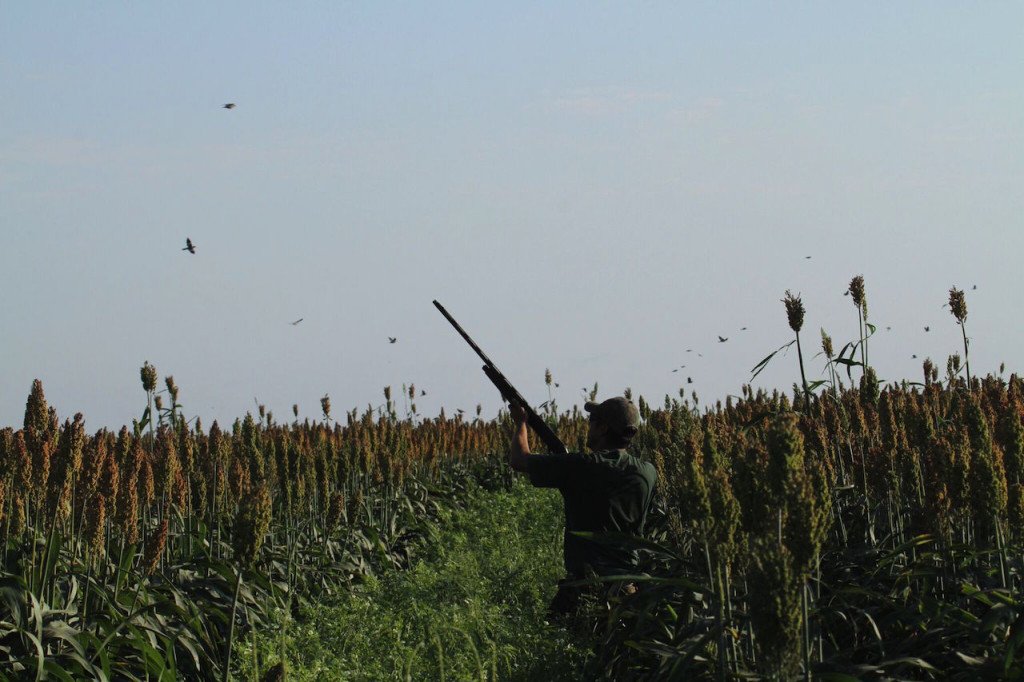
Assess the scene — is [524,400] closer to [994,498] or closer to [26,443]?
[26,443]

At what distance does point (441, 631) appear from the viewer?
249 inches

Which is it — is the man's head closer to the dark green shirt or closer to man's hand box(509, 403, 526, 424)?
the dark green shirt

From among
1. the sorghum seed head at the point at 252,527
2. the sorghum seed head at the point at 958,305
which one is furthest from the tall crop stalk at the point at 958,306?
the sorghum seed head at the point at 252,527

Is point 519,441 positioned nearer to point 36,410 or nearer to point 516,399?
point 516,399

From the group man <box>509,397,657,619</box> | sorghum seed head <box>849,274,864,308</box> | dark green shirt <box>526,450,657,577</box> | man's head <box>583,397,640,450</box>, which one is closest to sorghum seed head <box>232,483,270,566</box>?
dark green shirt <box>526,450,657,577</box>

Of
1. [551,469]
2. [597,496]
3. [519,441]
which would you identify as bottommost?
[597,496]

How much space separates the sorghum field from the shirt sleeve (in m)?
0.64

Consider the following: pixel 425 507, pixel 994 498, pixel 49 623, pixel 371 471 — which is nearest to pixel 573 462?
pixel 994 498

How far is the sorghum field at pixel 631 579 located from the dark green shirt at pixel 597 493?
0.22 meters

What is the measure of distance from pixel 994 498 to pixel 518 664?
254 cm

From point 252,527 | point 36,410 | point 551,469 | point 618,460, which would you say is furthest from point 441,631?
point 36,410

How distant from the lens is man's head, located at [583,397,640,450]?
6.96 meters

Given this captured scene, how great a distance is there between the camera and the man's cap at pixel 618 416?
6961 mm

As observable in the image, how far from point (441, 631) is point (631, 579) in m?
1.80
